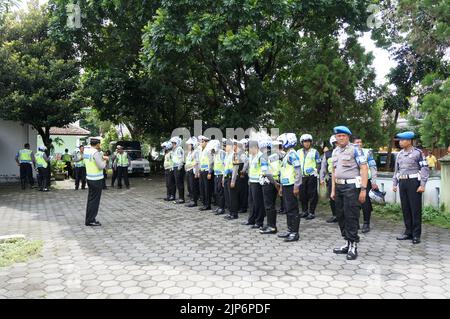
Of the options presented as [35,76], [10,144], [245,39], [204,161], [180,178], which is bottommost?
[180,178]

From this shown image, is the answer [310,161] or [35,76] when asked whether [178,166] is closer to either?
[310,161]

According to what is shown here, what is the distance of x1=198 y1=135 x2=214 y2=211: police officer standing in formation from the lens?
33.3ft

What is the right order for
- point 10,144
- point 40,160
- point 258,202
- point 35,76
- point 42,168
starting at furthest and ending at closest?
point 10,144, point 35,76, point 42,168, point 40,160, point 258,202

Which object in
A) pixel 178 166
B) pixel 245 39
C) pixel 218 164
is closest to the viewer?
pixel 218 164

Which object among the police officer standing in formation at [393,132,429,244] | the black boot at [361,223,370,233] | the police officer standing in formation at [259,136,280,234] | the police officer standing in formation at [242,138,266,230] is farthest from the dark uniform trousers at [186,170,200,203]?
the police officer standing in formation at [393,132,429,244]

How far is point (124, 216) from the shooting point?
962cm

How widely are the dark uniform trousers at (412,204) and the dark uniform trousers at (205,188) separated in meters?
4.79

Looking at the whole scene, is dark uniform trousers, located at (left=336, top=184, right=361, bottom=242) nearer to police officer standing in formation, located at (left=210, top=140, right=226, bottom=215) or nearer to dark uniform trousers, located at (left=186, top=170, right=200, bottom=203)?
police officer standing in formation, located at (left=210, top=140, right=226, bottom=215)

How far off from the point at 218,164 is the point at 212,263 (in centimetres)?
423

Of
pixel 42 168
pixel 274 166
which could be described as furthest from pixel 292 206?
pixel 42 168

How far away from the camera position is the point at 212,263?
561 cm

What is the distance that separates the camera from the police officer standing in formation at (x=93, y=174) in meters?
8.30
